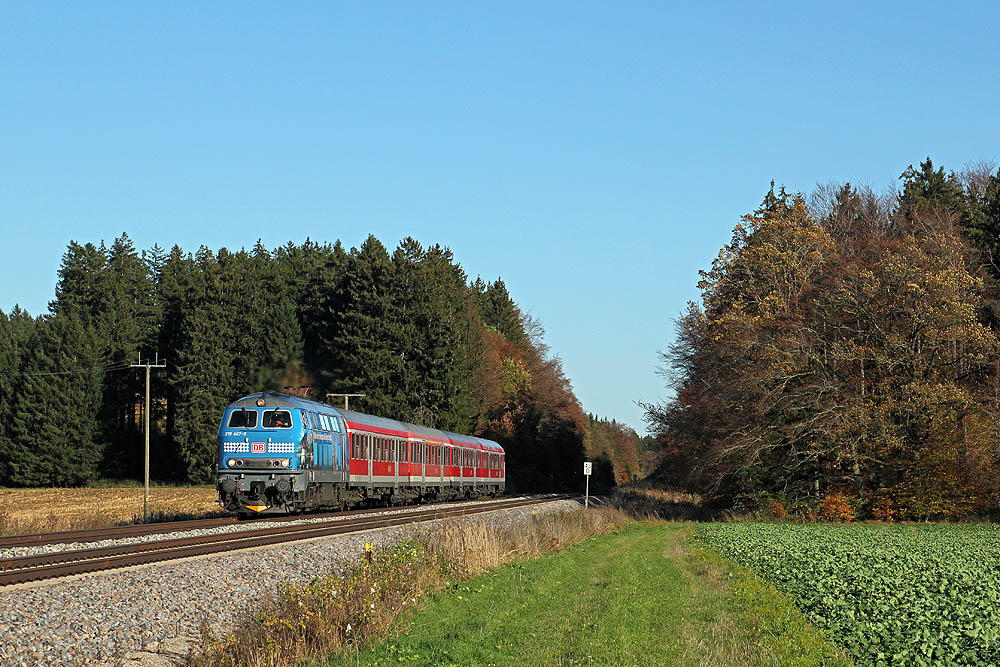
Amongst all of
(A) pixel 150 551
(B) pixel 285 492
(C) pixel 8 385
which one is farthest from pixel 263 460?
(C) pixel 8 385

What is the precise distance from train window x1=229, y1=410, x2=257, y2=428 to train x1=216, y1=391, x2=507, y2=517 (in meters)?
0.03

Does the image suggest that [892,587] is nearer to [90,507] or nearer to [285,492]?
[285,492]

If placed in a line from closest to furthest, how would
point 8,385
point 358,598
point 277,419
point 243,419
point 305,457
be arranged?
point 358,598, point 305,457, point 277,419, point 243,419, point 8,385

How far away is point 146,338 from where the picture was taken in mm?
86125

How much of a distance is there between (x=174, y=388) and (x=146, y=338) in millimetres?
8034

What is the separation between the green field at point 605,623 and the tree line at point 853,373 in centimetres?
2099

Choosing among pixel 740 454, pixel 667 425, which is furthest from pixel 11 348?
pixel 740 454

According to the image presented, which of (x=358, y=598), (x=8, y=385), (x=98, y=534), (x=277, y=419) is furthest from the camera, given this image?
(x=8, y=385)

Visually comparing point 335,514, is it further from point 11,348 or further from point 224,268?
point 11,348

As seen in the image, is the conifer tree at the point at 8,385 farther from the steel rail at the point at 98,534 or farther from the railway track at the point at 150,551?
the railway track at the point at 150,551

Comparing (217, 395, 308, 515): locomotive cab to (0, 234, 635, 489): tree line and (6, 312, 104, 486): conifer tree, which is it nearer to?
(0, 234, 635, 489): tree line

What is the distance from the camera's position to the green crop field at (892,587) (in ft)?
40.7

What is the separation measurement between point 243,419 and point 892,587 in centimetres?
2013

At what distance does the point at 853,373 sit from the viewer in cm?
4384
